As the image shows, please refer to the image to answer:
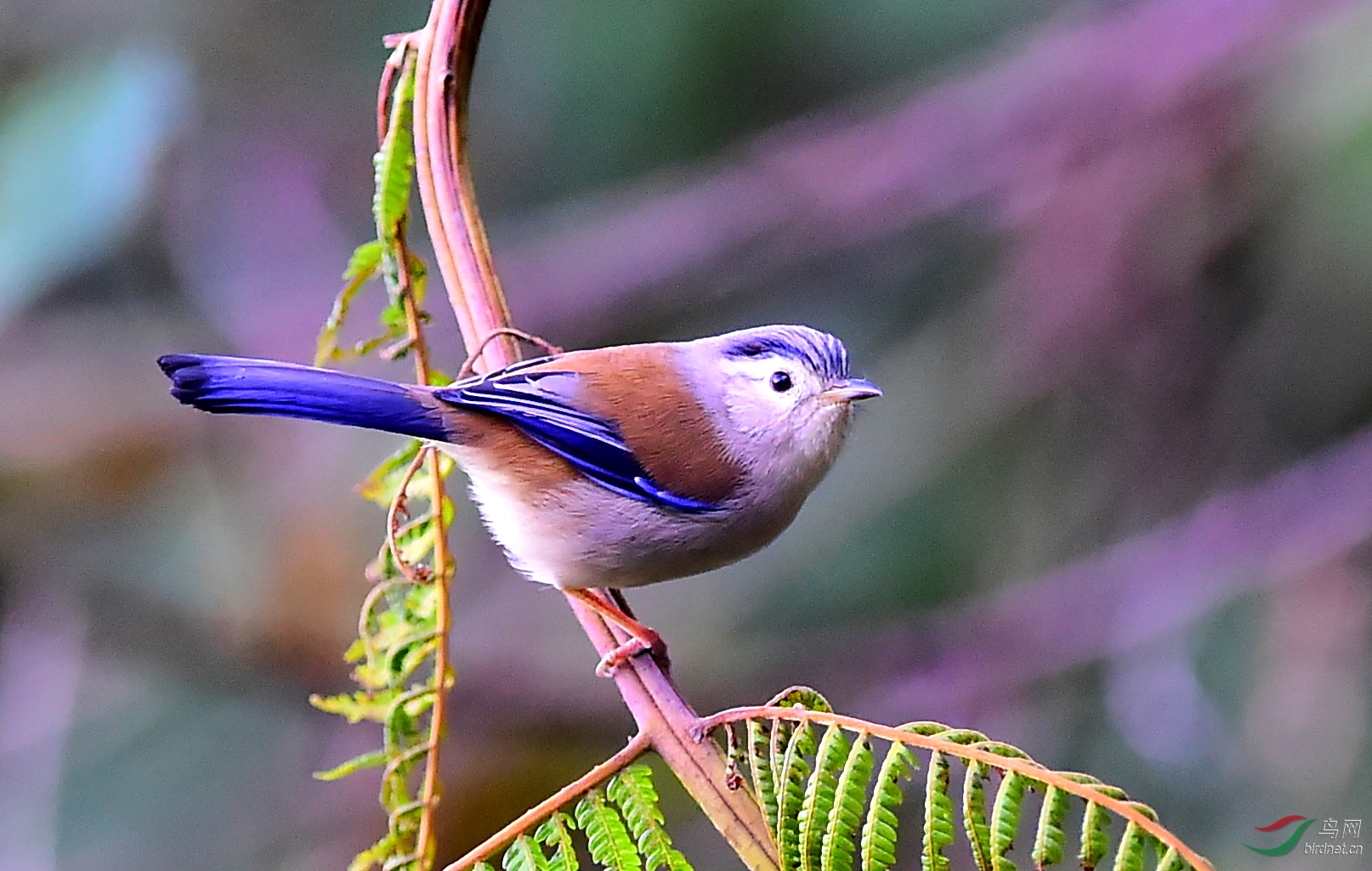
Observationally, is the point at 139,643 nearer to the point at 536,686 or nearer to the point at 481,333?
the point at 536,686

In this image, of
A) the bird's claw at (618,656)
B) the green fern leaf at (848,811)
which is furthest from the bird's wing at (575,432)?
the green fern leaf at (848,811)

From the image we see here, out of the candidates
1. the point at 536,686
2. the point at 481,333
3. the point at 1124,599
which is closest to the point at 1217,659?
the point at 1124,599

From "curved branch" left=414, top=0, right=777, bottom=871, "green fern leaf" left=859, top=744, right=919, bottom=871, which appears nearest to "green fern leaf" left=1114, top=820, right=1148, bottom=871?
"green fern leaf" left=859, top=744, right=919, bottom=871

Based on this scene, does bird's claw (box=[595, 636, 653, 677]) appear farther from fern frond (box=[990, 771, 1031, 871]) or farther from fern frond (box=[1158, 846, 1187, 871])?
fern frond (box=[1158, 846, 1187, 871])

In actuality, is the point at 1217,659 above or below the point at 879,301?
below

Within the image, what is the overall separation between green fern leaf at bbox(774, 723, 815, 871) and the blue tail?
95 cm

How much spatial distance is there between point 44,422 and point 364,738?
1.45 metres

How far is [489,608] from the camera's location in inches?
180

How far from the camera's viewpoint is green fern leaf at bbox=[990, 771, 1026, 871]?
138 cm

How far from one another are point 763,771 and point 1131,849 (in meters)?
0.43

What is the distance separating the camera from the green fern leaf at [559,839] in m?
1.61

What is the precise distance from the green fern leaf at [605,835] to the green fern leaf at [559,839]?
0.02 metres

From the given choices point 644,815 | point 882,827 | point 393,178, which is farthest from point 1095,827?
point 393,178

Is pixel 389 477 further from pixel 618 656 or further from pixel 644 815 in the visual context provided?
pixel 644 815
